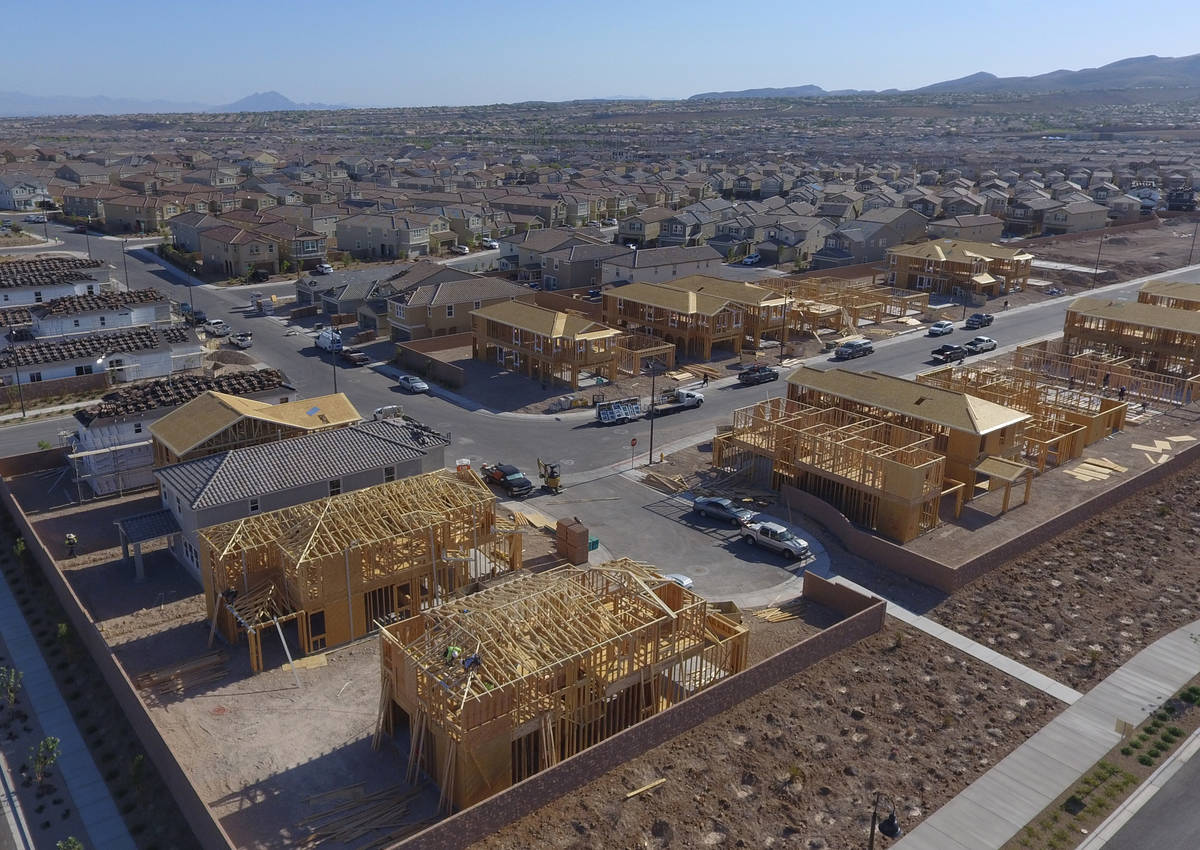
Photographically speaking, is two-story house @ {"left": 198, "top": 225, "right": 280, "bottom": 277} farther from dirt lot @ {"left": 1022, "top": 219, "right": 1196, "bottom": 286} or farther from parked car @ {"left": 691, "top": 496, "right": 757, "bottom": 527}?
dirt lot @ {"left": 1022, "top": 219, "right": 1196, "bottom": 286}

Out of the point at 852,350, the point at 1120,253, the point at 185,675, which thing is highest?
the point at 1120,253

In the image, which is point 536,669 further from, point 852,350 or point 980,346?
point 980,346

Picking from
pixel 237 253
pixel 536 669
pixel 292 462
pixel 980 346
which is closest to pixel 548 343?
pixel 292 462

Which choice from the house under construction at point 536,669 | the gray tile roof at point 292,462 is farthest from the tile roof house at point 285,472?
the house under construction at point 536,669

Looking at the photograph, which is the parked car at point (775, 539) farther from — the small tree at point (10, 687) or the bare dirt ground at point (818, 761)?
the small tree at point (10, 687)

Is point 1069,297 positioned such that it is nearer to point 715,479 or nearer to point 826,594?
point 715,479

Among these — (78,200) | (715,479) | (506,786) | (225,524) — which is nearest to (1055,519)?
(715,479)

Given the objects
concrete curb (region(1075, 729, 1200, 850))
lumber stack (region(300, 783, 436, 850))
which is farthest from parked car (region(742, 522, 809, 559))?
lumber stack (region(300, 783, 436, 850))
